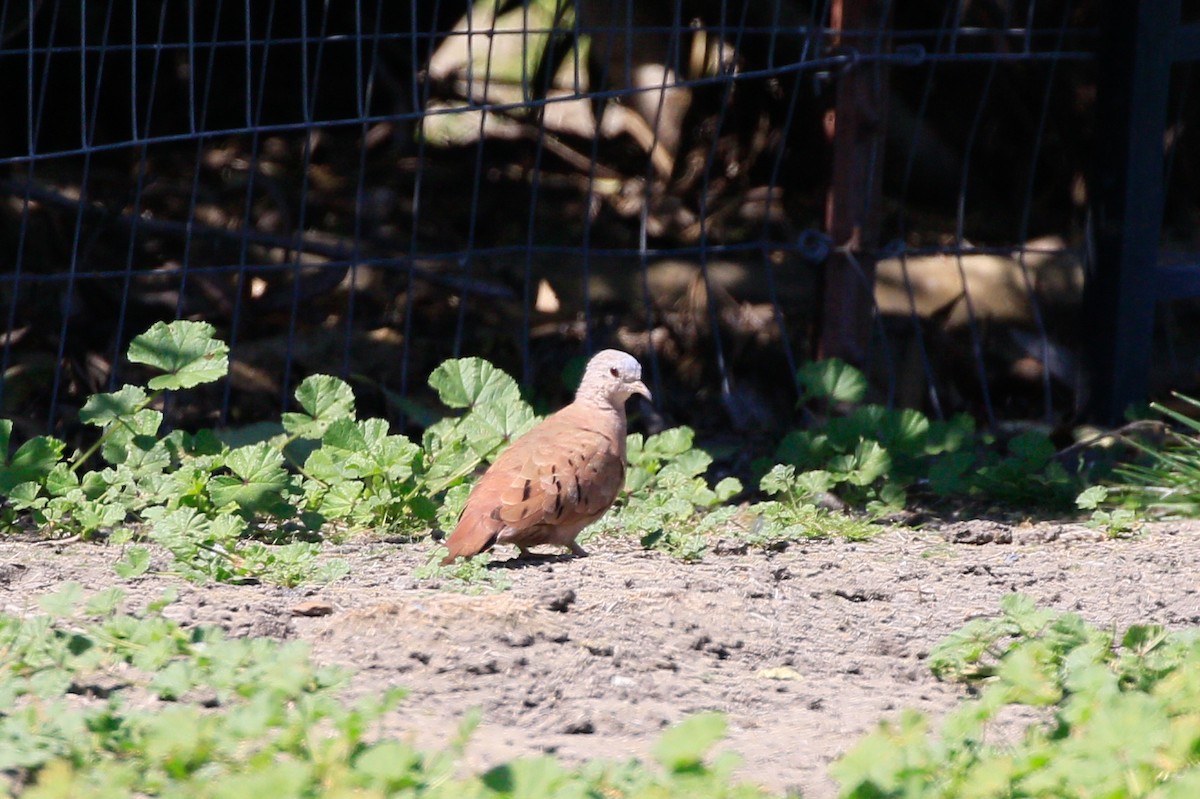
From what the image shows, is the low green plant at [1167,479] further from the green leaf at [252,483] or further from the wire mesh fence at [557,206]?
the green leaf at [252,483]

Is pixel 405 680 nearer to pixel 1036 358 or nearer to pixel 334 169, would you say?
pixel 1036 358

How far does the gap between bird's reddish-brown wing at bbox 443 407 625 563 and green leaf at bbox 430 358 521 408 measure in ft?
1.81

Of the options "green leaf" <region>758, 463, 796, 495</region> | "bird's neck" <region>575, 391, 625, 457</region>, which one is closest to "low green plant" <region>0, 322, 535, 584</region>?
"bird's neck" <region>575, 391, 625, 457</region>

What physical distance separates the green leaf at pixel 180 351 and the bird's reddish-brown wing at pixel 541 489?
3.19ft

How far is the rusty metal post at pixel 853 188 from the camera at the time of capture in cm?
581

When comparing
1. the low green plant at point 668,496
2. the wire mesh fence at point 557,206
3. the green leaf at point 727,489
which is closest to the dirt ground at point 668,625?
the low green plant at point 668,496

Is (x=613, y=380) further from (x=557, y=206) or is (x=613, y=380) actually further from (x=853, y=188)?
(x=557, y=206)

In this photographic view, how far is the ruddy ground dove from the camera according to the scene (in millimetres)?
4055

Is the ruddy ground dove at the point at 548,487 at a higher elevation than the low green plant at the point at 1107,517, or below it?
higher

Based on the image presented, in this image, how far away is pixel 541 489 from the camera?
4109mm

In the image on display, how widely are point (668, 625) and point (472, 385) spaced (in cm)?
168

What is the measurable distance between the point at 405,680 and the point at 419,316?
4.49m

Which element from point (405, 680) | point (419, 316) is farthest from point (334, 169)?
point (405, 680)

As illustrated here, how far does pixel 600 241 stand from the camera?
7.76 meters
